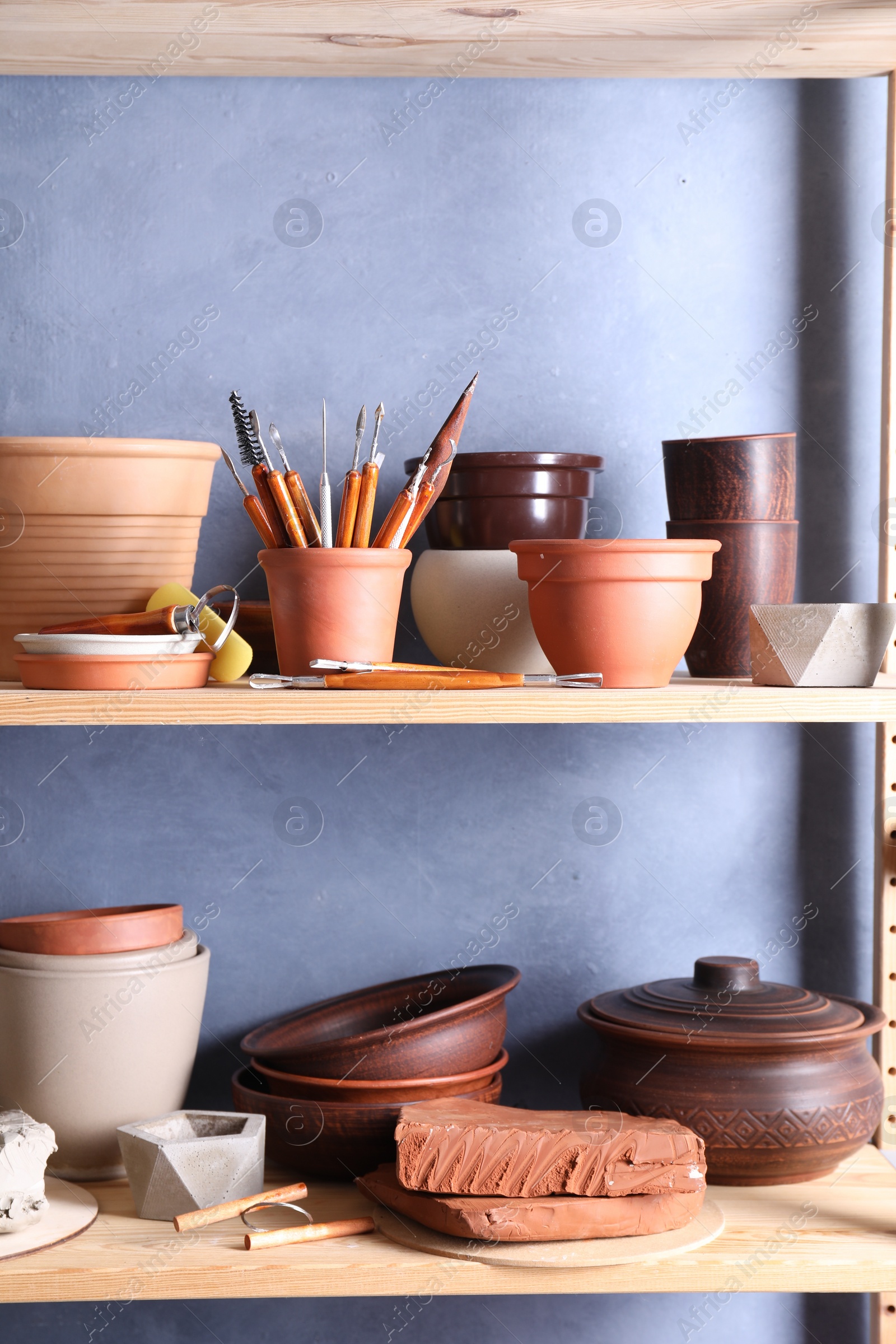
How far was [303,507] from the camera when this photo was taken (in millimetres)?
985

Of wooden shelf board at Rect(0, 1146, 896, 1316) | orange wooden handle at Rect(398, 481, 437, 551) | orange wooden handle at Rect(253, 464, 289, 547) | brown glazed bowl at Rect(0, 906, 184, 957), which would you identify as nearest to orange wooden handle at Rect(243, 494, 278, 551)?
orange wooden handle at Rect(253, 464, 289, 547)

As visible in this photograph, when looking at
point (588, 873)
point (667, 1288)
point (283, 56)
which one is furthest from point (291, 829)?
point (283, 56)

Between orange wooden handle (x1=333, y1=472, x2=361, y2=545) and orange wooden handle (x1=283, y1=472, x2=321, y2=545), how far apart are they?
0.07ft

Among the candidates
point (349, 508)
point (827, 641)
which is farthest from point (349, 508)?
point (827, 641)

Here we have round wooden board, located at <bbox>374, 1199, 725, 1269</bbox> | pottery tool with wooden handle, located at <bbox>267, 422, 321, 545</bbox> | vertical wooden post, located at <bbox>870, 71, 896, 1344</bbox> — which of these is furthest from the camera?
vertical wooden post, located at <bbox>870, 71, 896, 1344</bbox>

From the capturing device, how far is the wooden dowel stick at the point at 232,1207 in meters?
0.93

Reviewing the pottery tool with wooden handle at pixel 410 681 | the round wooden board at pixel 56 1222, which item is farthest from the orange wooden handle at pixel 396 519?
the round wooden board at pixel 56 1222

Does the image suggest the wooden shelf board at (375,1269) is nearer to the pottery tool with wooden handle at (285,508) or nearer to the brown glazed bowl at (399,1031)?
the brown glazed bowl at (399,1031)

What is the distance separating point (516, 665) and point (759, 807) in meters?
0.36

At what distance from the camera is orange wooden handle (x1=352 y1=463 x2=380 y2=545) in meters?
0.98

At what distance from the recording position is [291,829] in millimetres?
1221

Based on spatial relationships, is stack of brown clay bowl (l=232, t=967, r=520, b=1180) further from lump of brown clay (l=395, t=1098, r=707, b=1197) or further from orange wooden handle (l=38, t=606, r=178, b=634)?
orange wooden handle (l=38, t=606, r=178, b=634)

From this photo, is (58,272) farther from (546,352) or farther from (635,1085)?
(635,1085)

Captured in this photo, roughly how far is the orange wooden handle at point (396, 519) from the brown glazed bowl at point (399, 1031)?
16.4 inches
